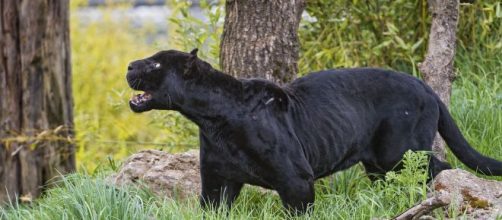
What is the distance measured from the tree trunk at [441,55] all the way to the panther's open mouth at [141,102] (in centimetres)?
198

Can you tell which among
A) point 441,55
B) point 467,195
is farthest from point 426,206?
point 441,55

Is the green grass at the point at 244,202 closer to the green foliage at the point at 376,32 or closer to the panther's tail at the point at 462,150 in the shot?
the panther's tail at the point at 462,150

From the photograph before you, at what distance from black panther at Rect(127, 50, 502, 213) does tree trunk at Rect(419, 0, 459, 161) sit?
43 centimetres

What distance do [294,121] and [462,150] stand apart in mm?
1079

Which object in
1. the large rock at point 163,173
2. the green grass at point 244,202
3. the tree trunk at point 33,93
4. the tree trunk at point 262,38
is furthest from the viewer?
the tree trunk at point 33,93

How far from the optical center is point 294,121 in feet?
18.9

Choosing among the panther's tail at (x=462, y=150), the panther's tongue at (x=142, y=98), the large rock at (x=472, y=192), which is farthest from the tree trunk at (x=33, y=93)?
the large rock at (x=472, y=192)

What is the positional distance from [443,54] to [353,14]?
184 centimetres

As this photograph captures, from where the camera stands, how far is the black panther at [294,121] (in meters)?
5.45

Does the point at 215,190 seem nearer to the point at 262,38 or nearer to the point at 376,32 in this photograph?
the point at 262,38

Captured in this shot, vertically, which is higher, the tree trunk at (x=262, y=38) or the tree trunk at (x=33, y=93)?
the tree trunk at (x=262, y=38)

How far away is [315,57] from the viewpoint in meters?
8.30

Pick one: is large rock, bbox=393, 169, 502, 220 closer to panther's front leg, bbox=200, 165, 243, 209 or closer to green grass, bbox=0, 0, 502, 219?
green grass, bbox=0, 0, 502, 219

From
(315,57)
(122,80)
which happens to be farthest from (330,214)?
(122,80)
